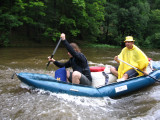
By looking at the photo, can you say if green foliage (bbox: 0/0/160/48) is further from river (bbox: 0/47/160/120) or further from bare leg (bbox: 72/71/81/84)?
bare leg (bbox: 72/71/81/84)

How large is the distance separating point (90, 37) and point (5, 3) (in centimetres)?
961

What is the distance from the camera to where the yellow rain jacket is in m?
4.30

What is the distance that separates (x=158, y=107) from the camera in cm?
340

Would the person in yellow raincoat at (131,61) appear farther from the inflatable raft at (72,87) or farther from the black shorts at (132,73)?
the inflatable raft at (72,87)

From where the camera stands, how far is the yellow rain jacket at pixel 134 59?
14.1 ft

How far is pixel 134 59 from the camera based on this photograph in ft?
14.5

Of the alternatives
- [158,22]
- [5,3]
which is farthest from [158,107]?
[158,22]

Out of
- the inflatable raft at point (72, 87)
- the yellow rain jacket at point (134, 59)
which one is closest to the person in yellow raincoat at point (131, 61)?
the yellow rain jacket at point (134, 59)

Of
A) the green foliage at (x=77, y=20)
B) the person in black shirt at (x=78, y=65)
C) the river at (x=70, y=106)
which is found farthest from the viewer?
the green foliage at (x=77, y=20)

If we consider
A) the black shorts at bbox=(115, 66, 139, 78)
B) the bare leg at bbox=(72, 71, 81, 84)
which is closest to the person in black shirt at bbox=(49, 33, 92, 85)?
the bare leg at bbox=(72, 71, 81, 84)

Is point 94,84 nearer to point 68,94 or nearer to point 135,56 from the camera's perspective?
point 68,94

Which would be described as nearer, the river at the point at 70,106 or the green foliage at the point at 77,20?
the river at the point at 70,106

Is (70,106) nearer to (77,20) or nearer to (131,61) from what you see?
(131,61)

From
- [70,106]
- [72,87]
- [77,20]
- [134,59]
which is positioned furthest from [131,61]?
[77,20]
